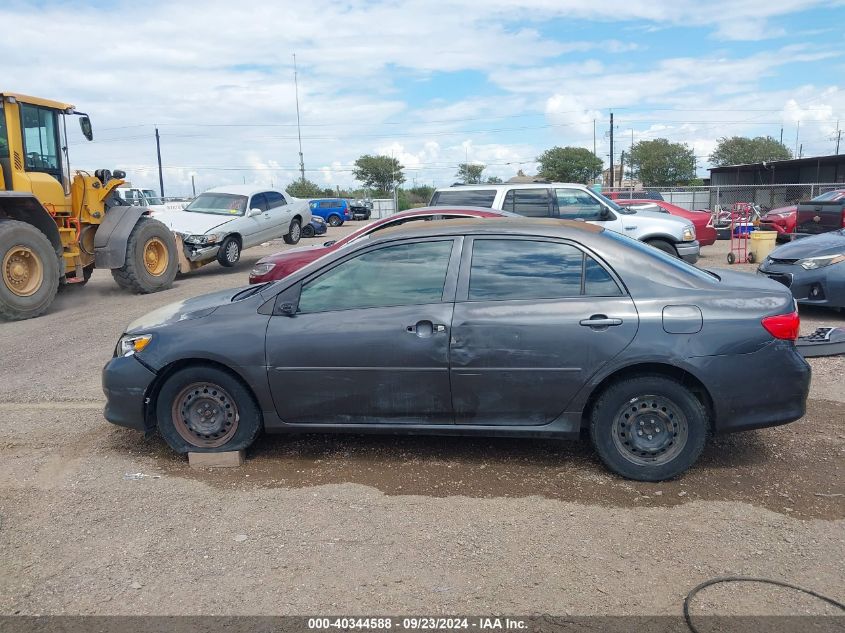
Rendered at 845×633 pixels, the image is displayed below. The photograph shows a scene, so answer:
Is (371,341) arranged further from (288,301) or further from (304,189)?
(304,189)

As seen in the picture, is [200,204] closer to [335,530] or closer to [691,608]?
[335,530]

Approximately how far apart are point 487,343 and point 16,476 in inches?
128

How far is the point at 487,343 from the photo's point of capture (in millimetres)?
4344

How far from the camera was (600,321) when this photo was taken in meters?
4.26

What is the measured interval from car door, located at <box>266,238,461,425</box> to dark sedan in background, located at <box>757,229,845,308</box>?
6.02 metres

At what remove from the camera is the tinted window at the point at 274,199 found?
59.1 ft

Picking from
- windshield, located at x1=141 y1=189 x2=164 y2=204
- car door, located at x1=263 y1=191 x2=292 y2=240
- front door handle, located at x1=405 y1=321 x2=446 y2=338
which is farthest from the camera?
windshield, located at x1=141 y1=189 x2=164 y2=204

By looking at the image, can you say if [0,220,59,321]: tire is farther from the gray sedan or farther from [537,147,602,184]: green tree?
[537,147,602,184]: green tree

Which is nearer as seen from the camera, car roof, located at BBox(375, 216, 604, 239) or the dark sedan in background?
car roof, located at BBox(375, 216, 604, 239)

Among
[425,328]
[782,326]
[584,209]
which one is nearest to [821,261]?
[584,209]

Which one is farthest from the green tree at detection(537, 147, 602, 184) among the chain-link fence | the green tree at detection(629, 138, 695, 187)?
the chain-link fence

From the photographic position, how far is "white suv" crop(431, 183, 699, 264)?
454 inches

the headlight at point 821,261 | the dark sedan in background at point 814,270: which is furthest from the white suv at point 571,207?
the headlight at point 821,261

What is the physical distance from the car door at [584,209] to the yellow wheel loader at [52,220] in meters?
7.34
